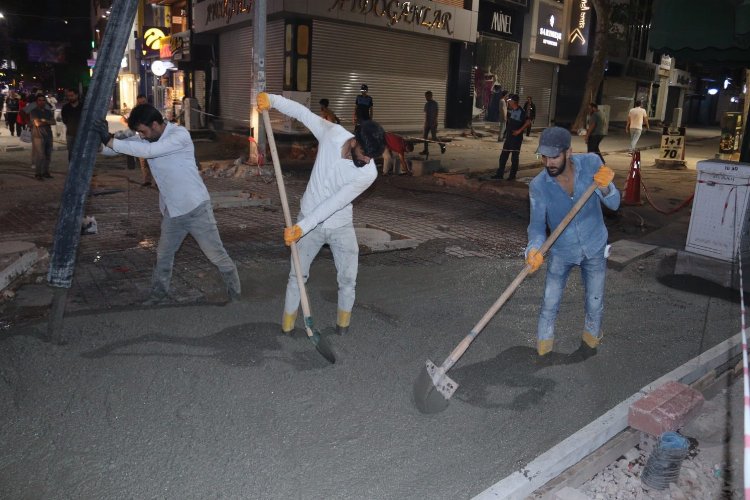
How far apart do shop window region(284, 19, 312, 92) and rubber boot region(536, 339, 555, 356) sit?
51.6 ft

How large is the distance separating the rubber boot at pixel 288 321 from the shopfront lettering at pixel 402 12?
53.0 ft

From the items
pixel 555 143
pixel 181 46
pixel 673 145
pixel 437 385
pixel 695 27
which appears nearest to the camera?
pixel 437 385

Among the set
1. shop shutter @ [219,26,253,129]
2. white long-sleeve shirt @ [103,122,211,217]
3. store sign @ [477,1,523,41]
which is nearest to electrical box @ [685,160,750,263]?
white long-sleeve shirt @ [103,122,211,217]

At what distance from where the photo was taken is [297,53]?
18.8 meters

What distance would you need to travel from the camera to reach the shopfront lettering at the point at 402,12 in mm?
19484

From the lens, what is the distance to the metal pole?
447cm

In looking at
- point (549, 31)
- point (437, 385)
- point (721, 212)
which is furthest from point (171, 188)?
point (549, 31)

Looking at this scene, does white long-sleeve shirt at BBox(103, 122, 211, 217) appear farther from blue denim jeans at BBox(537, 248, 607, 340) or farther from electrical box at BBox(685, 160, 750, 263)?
electrical box at BBox(685, 160, 750, 263)

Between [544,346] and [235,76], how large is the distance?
2126 cm

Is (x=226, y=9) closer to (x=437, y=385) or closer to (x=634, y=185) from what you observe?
(x=634, y=185)

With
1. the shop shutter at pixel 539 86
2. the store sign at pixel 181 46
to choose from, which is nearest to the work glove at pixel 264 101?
the store sign at pixel 181 46

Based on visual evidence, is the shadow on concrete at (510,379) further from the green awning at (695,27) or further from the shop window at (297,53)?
the shop window at (297,53)

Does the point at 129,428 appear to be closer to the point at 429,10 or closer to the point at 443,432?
the point at 443,432

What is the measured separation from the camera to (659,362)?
4.71 meters
